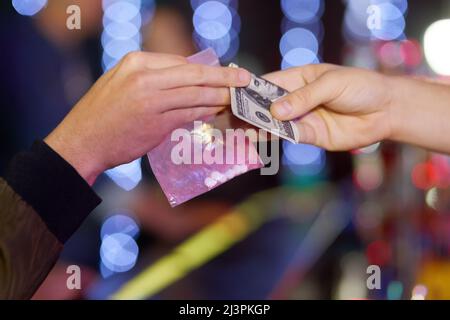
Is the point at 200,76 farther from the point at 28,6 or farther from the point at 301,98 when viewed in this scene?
the point at 28,6

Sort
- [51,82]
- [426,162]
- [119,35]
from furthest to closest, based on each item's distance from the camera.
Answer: [426,162] → [119,35] → [51,82]

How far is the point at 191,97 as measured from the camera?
3.65 feet

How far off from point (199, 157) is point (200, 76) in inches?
9.8

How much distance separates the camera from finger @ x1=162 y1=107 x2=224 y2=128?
1135mm

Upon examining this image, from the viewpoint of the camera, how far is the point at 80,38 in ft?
9.12

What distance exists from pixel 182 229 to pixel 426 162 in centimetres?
129

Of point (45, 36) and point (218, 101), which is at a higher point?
point (45, 36)

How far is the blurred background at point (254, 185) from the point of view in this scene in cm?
266

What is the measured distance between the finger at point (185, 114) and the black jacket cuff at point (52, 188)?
0.20 m

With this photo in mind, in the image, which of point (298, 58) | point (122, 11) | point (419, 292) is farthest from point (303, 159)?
point (122, 11)

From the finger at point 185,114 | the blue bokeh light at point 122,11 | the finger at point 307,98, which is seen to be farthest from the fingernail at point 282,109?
the blue bokeh light at point 122,11

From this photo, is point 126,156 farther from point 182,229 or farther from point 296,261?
point 296,261
